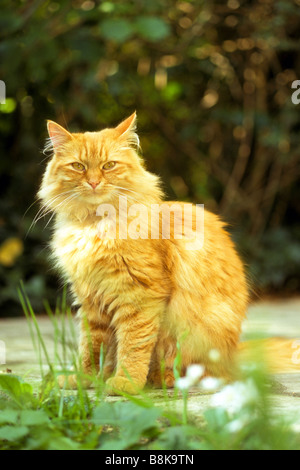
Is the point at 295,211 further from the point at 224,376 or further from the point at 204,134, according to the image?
the point at 224,376

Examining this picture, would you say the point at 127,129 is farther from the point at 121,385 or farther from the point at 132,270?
the point at 121,385

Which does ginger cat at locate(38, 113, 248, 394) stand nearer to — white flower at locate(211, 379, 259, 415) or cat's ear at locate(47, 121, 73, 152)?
cat's ear at locate(47, 121, 73, 152)

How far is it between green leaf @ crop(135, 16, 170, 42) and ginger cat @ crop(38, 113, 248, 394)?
1315 mm

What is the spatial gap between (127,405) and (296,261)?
157 inches

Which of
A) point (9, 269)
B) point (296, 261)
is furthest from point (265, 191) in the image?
point (9, 269)

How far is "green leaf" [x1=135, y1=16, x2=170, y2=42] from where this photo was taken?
335 centimetres

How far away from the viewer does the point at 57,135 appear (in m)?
2.22

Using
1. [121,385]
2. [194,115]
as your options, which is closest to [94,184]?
[121,385]

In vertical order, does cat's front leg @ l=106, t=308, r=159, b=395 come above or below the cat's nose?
below

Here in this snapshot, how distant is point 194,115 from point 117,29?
2.21 m

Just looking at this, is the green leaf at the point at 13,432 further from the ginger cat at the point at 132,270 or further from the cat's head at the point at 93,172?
the cat's head at the point at 93,172

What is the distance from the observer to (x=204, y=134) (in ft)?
18.4

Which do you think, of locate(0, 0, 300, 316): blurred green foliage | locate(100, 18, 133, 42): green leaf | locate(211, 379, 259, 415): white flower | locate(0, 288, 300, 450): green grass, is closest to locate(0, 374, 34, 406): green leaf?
locate(0, 288, 300, 450): green grass

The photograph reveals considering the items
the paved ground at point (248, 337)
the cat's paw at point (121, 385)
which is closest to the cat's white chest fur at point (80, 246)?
the paved ground at point (248, 337)
